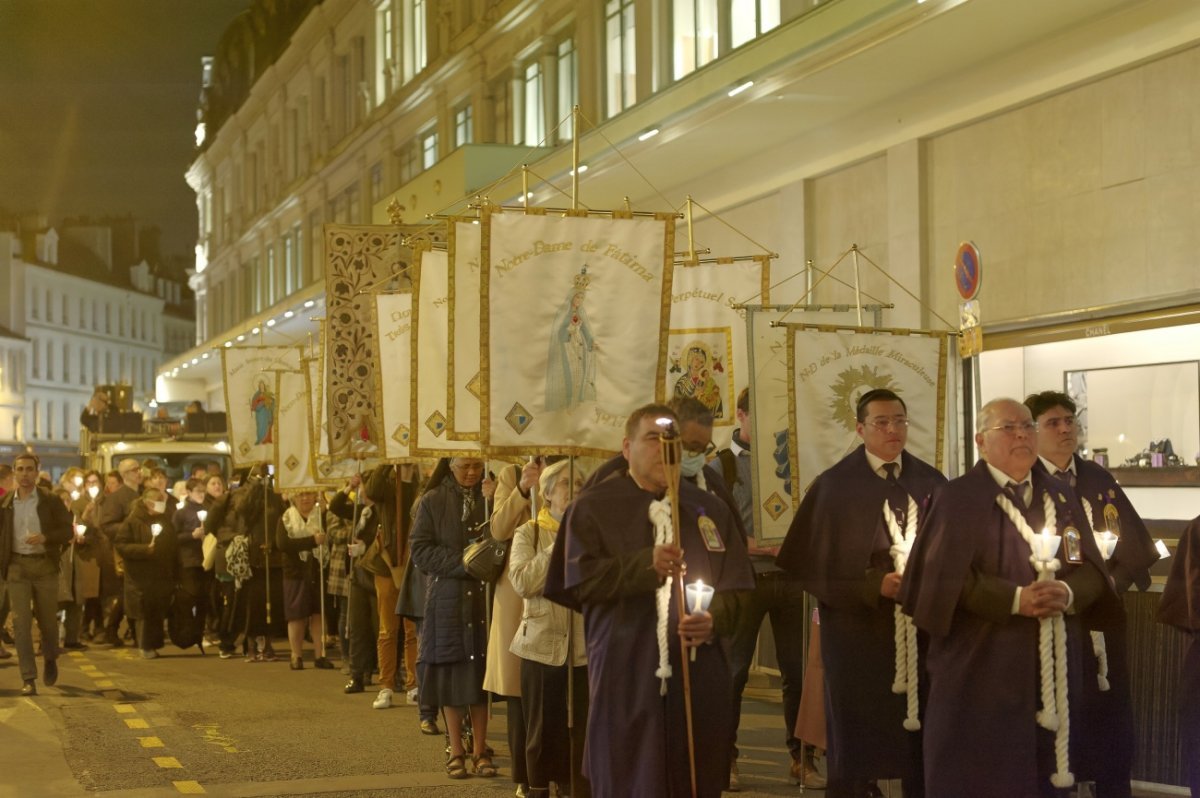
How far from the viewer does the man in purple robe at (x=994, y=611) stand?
6.84m

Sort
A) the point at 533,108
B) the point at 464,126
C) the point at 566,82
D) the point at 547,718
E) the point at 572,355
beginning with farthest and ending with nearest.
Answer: the point at 464,126, the point at 533,108, the point at 566,82, the point at 572,355, the point at 547,718

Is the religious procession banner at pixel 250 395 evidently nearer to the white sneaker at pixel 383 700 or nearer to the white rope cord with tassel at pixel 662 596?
the white sneaker at pixel 383 700

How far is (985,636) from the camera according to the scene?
6.94 m

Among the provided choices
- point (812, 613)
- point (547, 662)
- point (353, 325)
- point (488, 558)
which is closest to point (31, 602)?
point (353, 325)

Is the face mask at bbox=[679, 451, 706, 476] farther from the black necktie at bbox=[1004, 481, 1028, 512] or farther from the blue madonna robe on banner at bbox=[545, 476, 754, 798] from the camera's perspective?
the black necktie at bbox=[1004, 481, 1028, 512]

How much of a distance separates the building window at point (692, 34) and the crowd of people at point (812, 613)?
37.8 feet

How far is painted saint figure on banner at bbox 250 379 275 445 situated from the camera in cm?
1969

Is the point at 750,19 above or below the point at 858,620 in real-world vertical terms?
above

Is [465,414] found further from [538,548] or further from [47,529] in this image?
[47,529]

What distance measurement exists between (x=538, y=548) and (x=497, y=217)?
1.84 metres

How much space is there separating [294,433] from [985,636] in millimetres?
12177

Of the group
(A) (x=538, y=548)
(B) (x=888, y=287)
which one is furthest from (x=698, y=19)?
(A) (x=538, y=548)

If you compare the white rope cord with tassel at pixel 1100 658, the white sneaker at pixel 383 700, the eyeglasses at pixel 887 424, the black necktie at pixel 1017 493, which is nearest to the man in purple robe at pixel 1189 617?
the white rope cord with tassel at pixel 1100 658

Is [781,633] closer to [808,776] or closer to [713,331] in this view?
[808,776]
